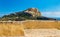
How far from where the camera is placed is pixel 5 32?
35.4ft

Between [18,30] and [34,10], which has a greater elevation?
[34,10]

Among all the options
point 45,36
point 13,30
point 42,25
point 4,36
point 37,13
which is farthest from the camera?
point 37,13

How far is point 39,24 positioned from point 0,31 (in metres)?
9.54

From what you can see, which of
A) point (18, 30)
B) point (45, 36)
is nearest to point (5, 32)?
point (18, 30)

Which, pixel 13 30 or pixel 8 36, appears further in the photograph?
pixel 13 30

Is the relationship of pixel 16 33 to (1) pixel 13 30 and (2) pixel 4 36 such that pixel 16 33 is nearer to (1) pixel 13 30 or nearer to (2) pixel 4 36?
(1) pixel 13 30

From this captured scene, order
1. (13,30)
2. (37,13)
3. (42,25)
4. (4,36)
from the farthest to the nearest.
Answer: (37,13) → (42,25) → (13,30) → (4,36)

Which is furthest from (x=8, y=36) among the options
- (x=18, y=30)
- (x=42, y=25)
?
(x=42, y=25)

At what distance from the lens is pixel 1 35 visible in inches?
405

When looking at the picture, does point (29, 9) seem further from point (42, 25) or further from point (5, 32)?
point (5, 32)

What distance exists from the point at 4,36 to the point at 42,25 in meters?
9.88

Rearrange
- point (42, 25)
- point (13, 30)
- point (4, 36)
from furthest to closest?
point (42, 25) → point (13, 30) → point (4, 36)

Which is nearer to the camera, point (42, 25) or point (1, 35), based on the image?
point (1, 35)

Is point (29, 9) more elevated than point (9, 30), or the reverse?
point (29, 9)
